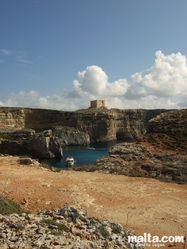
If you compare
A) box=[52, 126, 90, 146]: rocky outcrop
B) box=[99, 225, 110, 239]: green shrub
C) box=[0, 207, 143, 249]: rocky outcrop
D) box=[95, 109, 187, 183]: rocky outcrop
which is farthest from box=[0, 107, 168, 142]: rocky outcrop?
box=[99, 225, 110, 239]: green shrub

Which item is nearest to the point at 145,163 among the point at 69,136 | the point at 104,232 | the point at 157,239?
the point at 157,239

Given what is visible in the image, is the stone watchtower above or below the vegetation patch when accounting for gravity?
above

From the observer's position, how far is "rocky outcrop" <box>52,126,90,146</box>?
206 ft

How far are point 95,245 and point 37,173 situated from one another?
451 inches

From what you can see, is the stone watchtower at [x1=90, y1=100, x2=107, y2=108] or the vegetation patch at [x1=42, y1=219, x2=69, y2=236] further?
the stone watchtower at [x1=90, y1=100, x2=107, y2=108]

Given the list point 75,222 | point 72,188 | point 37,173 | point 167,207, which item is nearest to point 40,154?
point 37,173

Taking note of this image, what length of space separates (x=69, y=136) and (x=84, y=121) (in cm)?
1222

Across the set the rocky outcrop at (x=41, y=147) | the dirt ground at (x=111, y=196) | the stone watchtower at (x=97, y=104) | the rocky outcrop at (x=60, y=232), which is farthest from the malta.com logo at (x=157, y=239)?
the stone watchtower at (x=97, y=104)

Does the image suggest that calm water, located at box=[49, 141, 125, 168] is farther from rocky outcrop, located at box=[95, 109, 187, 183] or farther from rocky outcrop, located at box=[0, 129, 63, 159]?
rocky outcrop, located at box=[95, 109, 187, 183]

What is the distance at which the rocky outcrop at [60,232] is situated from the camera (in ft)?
17.5

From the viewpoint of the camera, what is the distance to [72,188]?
44.0 feet

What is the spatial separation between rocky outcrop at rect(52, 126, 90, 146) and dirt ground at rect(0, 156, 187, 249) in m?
45.7

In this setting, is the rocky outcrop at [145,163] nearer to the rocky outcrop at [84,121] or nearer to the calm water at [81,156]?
the calm water at [81,156]

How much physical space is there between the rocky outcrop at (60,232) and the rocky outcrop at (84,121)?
6099 cm
